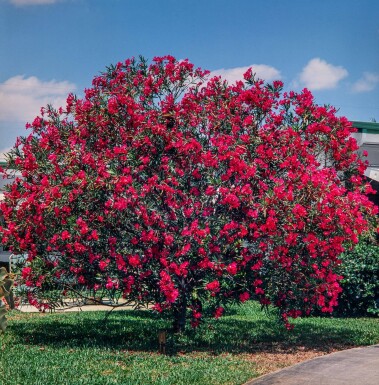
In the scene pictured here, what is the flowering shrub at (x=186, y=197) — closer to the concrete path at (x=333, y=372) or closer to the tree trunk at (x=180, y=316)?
the tree trunk at (x=180, y=316)

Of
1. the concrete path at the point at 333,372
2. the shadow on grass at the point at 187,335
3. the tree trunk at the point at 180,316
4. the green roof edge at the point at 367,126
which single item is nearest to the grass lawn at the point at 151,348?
the shadow on grass at the point at 187,335

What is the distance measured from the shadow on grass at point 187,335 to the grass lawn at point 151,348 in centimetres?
2

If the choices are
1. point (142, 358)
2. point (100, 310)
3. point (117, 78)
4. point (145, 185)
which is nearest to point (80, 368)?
point (142, 358)

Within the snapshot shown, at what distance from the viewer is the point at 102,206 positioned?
1048cm

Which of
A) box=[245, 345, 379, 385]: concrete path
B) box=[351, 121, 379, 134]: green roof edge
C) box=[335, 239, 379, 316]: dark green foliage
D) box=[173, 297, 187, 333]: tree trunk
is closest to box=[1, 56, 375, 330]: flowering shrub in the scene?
box=[173, 297, 187, 333]: tree trunk

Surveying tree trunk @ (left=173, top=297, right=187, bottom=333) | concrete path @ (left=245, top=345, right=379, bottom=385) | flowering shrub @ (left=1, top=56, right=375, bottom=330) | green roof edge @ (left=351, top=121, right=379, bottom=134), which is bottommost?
concrete path @ (left=245, top=345, right=379, bottom=385)

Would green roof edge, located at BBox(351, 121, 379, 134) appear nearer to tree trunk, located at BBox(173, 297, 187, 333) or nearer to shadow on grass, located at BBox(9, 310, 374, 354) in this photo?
shadow on grass, located at BBox(9, 310, 374, 354)

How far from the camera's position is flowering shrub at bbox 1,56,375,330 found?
33.2 feet

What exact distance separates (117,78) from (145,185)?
2.43m

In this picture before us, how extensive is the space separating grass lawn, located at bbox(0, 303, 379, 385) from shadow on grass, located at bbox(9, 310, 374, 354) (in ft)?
0.06

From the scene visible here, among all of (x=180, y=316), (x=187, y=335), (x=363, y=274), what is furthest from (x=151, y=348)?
(x=363, y=274)

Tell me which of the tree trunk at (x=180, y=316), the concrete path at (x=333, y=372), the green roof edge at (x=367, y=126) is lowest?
the concrete path at (x=333, y=372)

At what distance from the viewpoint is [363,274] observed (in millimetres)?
16438

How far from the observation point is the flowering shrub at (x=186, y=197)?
33.2 ft
